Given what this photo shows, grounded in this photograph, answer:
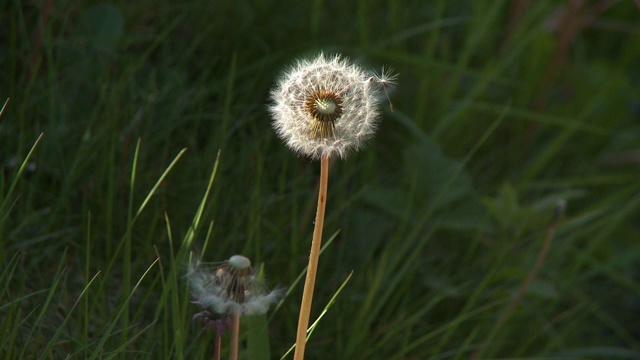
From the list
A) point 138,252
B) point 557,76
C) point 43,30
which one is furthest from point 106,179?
point 557,76

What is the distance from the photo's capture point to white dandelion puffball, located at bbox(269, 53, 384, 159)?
4.08 feet

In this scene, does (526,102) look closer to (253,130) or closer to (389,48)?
(389,48)

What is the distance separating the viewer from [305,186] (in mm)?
2318

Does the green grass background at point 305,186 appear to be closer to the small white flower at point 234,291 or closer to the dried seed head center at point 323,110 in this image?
the small white flower at point 234,291

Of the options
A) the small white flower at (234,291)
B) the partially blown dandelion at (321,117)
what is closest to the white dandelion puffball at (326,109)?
the partially blown dandelion at (321,117)

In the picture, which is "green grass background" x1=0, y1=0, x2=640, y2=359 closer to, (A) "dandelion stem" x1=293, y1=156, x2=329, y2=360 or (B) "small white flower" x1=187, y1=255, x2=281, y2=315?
(B) "small white flower" x1=187, y1=255, x2=281, y2=315

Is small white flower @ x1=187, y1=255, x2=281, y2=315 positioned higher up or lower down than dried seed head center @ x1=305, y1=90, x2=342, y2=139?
lower down

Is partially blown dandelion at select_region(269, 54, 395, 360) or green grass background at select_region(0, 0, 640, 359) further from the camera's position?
green grass background at select_region(0, 0, 640, 359)

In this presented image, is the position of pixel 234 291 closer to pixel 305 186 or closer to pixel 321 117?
pixel 321 117

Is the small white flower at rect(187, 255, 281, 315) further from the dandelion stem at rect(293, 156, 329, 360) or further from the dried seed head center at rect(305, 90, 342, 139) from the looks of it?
the dried seed head center at rect(305, 90, 342, 139)

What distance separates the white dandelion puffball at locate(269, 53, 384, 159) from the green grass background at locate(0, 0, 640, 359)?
0.29m

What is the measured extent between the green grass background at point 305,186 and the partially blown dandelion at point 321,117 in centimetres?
28

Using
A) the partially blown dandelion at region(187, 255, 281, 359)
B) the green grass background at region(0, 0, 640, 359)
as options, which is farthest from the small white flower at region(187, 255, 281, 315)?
the green grass background at region(0, 0, 640, 359)

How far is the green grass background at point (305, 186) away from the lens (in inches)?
70.3
